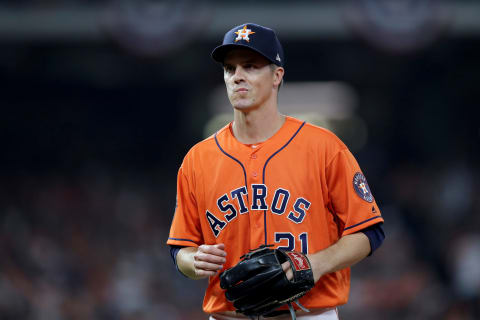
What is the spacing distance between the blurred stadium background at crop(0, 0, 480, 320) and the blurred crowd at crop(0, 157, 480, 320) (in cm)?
2

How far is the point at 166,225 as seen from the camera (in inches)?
388

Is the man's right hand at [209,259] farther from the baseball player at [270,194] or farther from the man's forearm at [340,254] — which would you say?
the man's forearm at [340,254]

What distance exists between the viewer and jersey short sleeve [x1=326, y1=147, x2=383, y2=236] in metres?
2.29

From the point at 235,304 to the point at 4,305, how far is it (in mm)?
5068

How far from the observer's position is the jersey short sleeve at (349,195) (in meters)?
2.29

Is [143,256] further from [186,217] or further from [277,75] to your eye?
[277,75]

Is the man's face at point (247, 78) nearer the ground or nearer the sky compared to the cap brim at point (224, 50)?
nearer the ground

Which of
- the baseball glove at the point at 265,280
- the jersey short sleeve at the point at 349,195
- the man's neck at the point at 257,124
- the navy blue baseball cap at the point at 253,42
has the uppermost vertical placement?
the navy blue baseball cap at the point at 253,42

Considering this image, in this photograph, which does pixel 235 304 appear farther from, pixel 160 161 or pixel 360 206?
pixel 160 161

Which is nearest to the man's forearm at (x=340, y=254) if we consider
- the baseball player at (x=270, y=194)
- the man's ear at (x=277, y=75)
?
the baseball player at (x=270, y=194)

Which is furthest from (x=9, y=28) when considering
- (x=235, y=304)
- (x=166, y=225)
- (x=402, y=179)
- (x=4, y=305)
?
(x=235, y=304)

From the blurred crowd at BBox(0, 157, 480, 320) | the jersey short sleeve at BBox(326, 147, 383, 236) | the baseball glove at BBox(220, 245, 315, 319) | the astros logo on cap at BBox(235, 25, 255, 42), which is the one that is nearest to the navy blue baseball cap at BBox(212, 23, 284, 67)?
the astros logo on cap at BBox(235, 25, 255, 42)

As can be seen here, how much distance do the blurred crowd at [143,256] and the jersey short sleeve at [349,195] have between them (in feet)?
14.8

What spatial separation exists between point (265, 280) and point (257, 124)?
0.58 meters
